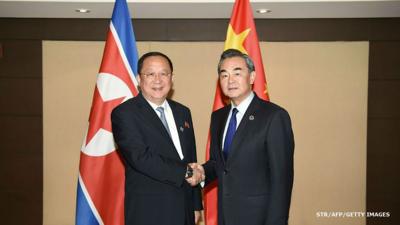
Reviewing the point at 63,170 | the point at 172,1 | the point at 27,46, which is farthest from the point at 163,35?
the point at 63,170

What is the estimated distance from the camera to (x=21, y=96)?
4.48 m

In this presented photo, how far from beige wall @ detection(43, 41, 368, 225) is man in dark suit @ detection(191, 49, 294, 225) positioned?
82.8 inches

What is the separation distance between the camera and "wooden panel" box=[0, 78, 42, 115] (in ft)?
14.7

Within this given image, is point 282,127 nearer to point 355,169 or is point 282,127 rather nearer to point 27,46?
point 355,169

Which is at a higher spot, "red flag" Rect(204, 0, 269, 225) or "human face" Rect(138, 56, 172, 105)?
"red flag" Rect(204, 0, 269, 225)

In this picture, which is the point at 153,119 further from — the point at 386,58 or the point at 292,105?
the point at 386,58

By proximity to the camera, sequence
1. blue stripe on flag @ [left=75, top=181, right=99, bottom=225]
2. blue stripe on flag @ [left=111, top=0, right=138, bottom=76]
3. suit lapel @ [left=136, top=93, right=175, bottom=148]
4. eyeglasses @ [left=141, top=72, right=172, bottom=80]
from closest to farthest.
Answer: suit lapel @ [left=136, top=93, right=175, bottom=148], eyeglasses @ [left=141, top=72, right=172, bottom=80], blue stripe on flag @ [left=75, top=181, right=99, bottom=225], blue stripe on flag @ [left=111, top=0, right=138, bottom=76]

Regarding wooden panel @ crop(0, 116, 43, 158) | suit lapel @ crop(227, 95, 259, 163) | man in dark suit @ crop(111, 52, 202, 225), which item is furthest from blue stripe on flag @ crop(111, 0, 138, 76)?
wooden panel @ crop(0, 116, 43, 158)

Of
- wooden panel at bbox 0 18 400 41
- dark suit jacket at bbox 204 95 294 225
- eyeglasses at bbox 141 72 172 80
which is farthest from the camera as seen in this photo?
wooden panel at bbox 0 18 400 41

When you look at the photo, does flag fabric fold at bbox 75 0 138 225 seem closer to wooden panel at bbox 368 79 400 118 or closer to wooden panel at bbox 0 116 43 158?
wooden panel at bbox 0 116 43 158

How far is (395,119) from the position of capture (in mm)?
4523

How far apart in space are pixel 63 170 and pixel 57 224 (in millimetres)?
664

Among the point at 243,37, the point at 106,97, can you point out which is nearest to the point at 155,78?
the point at 106,97

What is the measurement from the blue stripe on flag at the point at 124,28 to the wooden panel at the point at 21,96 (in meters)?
1.72
